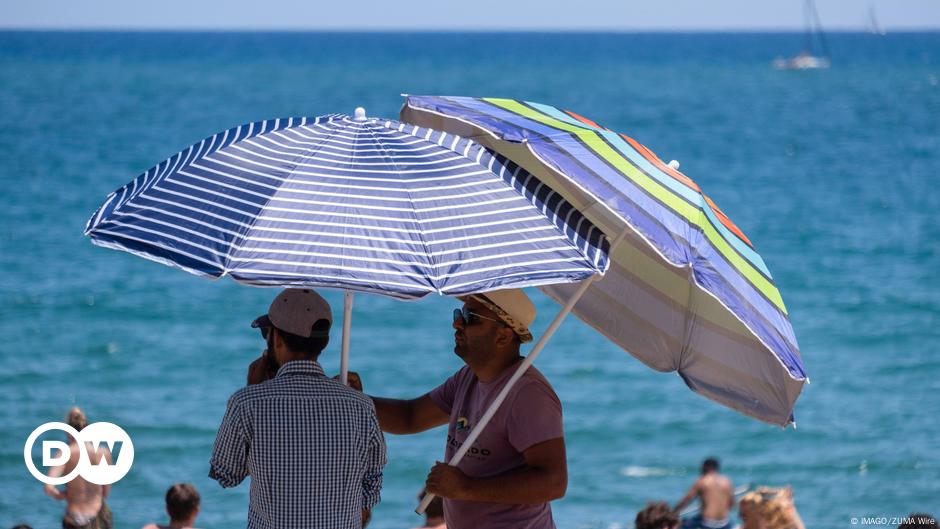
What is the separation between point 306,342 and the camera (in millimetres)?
2965

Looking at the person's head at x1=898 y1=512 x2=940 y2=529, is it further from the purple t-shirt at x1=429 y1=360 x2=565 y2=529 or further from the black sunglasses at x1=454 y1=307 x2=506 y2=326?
the black sunglasses at x1=454 y1=307 x2=506 y2=326

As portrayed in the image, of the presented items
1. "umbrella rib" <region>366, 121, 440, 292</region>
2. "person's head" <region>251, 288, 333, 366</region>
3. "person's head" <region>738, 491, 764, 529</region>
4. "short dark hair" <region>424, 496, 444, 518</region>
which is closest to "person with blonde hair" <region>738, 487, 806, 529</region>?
"person's head" <region>738, 491, 764, 529</region>

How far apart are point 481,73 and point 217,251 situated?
7884 centimetres

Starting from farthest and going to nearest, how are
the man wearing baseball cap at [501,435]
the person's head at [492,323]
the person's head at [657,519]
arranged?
the person's head at [657,519] → the person's head at [492,323] → the man wearing baseball cap at [501,435]

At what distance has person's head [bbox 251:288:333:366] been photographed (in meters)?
2.95

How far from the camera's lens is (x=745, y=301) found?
121 inches

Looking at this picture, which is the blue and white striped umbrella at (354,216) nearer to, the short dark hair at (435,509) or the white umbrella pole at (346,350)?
the white umbrella pole at (346,350)

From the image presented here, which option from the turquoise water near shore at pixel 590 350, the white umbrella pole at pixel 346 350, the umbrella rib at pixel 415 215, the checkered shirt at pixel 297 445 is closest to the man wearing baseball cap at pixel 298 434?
the checkered shirt at pixel 297 445

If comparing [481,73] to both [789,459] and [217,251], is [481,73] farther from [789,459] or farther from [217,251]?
[217,251]

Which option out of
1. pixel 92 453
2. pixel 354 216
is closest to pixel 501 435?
pixel 354 216

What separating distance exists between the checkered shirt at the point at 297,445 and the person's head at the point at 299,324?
37 mm

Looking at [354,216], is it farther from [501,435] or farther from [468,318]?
[501,435]

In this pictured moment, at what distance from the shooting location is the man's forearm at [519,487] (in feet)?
10.2

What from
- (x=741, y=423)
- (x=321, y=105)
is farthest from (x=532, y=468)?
(x=321, y=105)
